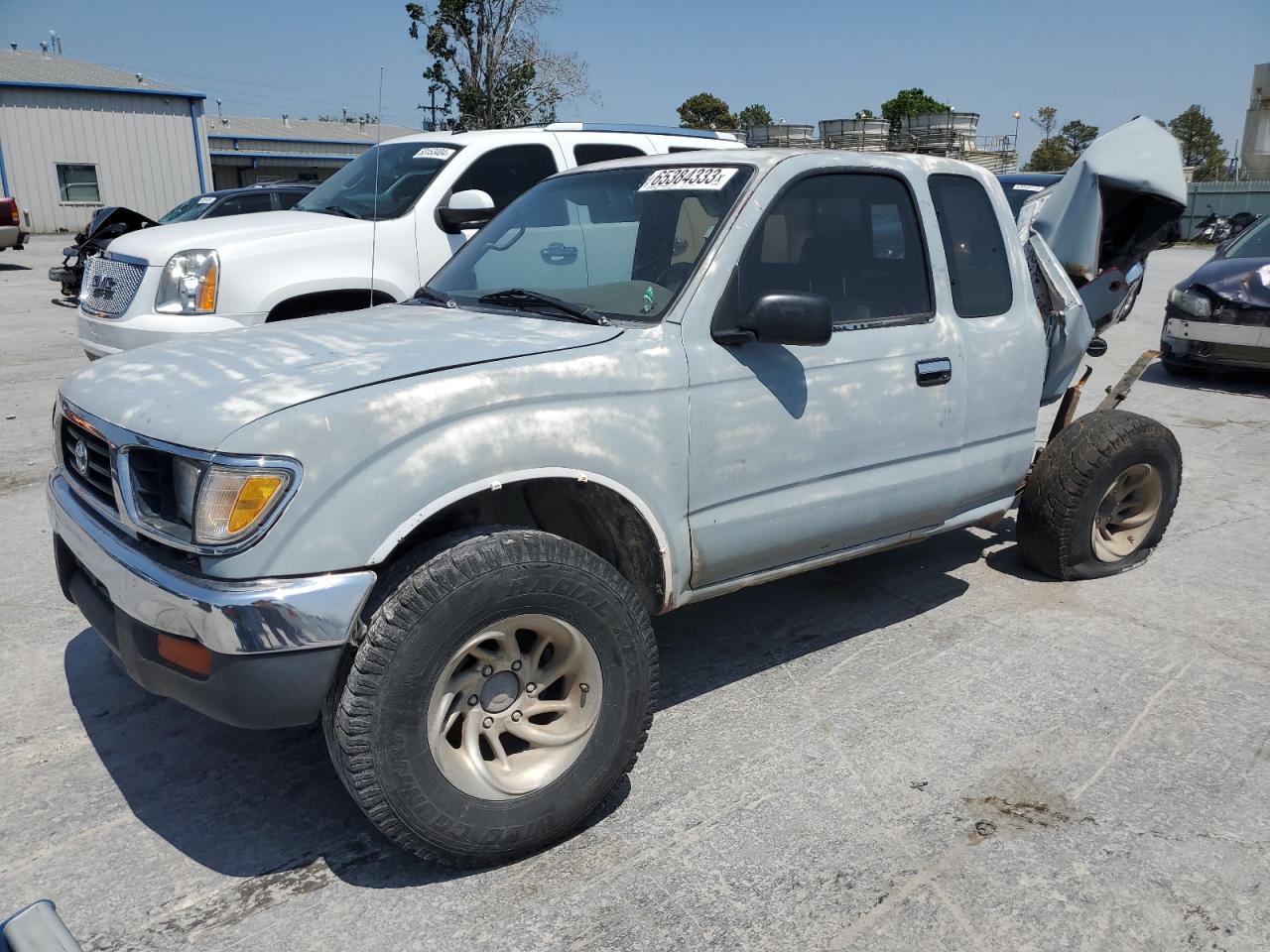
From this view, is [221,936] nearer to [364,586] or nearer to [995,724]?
[364,586]

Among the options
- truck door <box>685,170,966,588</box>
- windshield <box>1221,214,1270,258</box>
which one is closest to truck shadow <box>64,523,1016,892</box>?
truck door <box>685,170,966,588</box>

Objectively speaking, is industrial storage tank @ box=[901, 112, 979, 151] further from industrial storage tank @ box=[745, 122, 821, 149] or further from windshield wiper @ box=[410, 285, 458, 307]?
windshield wiper @ box=[410, 285, 458, 307]

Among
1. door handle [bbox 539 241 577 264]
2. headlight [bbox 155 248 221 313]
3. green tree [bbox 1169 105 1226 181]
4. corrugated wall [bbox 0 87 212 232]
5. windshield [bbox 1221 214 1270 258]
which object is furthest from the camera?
green tree [bbox 1169 105 1226 181]

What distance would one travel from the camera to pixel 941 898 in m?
2.64

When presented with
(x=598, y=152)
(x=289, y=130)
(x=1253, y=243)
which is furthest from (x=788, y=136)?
(x=289, y=130)

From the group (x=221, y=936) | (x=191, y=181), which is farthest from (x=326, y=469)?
(x=191, y=181)

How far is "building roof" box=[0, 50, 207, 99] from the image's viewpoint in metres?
32.4

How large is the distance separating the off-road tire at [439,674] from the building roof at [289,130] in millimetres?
45804

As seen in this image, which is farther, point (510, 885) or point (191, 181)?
point (191, 181)

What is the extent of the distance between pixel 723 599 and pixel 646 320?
5.88ft

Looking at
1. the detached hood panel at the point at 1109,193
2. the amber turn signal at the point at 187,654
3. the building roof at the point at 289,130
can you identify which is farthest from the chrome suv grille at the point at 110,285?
the building roof at the point at 289,130

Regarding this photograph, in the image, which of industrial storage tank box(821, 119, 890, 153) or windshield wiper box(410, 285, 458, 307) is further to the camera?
industrial storage tank box(821, 119, 890, 153)

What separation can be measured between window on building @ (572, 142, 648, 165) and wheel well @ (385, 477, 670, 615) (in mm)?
4708

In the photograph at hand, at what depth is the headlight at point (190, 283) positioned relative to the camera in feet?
19.8
